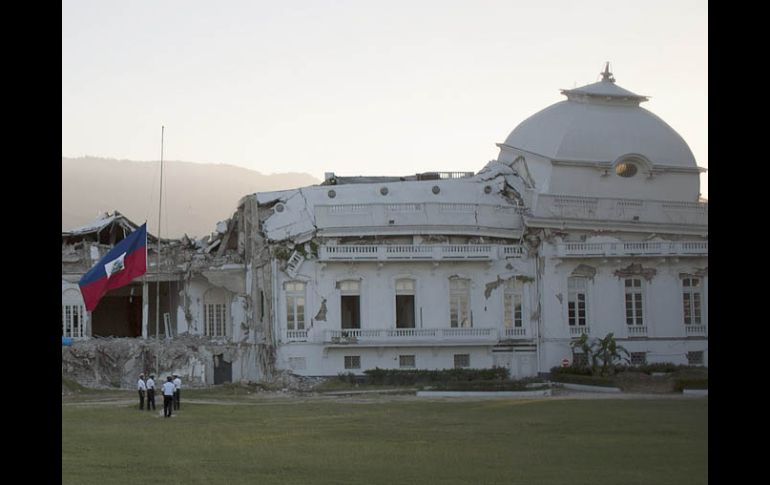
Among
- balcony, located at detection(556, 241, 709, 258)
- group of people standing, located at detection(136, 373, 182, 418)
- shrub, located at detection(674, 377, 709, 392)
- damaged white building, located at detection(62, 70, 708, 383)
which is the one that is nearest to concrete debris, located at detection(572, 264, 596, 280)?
damaged white building, located at detection(62, 70, 708, 383)

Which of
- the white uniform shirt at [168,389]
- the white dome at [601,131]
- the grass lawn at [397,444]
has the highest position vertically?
the white dome at [601,131]

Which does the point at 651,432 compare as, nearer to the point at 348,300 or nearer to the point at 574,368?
the point at 574,368

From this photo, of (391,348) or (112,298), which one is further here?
(112,298)

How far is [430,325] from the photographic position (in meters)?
50.8

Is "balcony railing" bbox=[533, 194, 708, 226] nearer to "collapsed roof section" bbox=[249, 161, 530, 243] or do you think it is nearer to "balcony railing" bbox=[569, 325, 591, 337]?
"collapsed roof section" bbox=[249, 161, 530, 243]

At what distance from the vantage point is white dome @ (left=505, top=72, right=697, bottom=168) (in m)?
53.6

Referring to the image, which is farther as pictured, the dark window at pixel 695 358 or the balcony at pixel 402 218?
the dark window at pixel 695 358

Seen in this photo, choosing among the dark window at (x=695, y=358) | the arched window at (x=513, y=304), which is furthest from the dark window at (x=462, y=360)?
the dark window at (x=695, y=358)

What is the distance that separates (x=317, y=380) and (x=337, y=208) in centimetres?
703

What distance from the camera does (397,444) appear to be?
2581cm

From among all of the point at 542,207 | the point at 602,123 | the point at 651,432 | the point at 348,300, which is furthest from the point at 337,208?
the point at 651,432

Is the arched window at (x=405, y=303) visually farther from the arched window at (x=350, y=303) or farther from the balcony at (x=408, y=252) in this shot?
the arched window at (x=350, y=303)

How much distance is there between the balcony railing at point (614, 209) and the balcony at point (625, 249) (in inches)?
57.1

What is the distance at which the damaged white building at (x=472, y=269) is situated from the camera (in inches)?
1973
